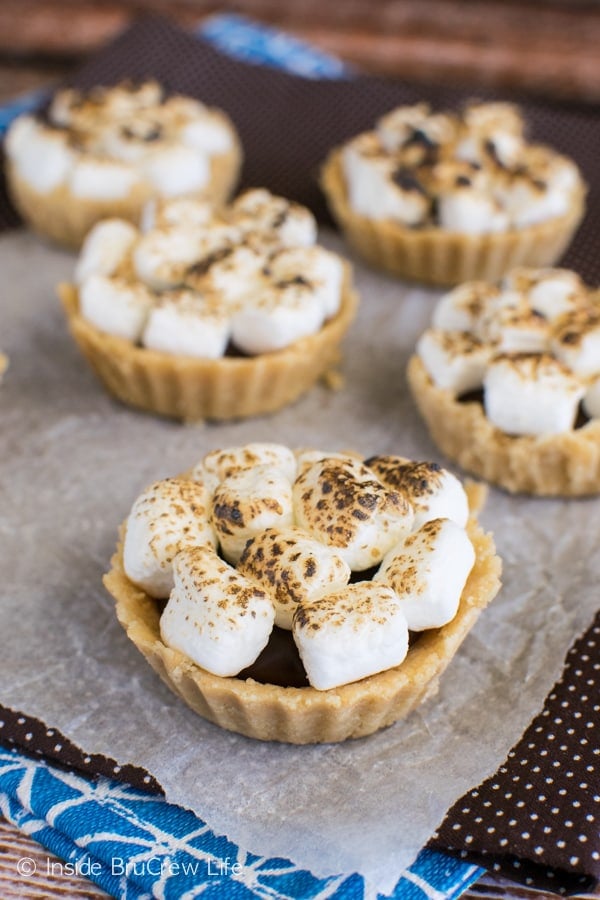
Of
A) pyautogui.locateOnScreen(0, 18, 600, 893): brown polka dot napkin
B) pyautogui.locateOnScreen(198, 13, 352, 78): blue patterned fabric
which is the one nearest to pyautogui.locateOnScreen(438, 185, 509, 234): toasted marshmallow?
pyautogui.locateOnScreen(0, 18, 600, 893): brown polka dot napkin

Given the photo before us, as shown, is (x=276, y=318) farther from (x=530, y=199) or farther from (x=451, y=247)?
(x=530, y=199)

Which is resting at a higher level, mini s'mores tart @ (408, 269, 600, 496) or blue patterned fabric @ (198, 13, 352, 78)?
mini s'mores tart @ (408, 269, 600, 496)

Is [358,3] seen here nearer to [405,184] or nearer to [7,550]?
[405,184]

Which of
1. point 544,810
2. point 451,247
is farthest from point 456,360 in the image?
point 544,810

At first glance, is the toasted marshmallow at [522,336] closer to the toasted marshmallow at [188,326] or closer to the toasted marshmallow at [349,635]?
the toasted marshmallow at [188,326]

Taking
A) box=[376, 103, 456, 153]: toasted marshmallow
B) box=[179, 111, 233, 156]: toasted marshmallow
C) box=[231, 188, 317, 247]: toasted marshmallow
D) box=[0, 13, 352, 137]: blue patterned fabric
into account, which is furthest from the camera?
box=[0, 13, 352, 137]: blue patterned fabric

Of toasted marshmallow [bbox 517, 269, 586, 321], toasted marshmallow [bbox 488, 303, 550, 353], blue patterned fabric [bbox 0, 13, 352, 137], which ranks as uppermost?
toasted marshmallow [bbox 517, 269, 586, 321]

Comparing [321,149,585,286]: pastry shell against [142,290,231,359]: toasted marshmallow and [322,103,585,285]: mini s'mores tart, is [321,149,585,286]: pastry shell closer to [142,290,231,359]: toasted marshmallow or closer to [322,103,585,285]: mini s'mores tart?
[322,103,585,285]: mini s'mores tart
